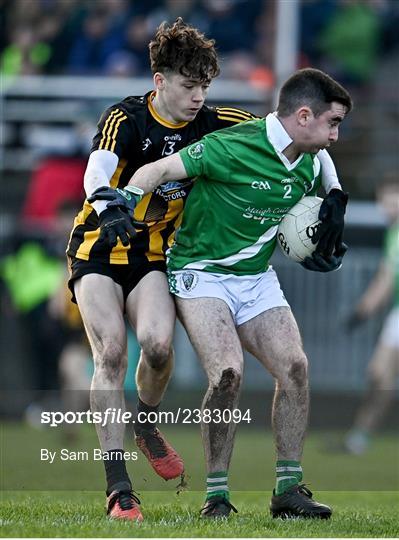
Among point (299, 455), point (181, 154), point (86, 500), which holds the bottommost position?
point (86, 500)

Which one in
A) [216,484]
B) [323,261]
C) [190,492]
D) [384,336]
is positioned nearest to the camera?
[216,484]

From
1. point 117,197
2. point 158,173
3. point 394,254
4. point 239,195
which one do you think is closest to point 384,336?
point 394,254

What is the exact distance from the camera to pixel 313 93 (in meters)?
6.55

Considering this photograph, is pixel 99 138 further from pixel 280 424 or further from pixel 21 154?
pixel 21 154

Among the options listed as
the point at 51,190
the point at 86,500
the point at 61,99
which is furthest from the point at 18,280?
the point at 86,500

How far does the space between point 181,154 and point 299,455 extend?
5.39ft

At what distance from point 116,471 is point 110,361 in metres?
0.55

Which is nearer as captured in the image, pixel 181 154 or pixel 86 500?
pixel 181 154

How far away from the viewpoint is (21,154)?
15.3 metres

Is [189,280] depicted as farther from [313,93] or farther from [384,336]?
[384,336]

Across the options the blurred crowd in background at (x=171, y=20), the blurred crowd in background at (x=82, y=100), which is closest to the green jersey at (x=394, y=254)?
the blurred crowd in background at (x=82, y=100)

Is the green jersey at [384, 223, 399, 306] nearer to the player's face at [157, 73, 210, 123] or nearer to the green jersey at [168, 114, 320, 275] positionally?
the green jersey at [168, 114, 320, 275]

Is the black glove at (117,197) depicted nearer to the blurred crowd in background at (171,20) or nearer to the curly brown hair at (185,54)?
the curly brown hair at (185,54)

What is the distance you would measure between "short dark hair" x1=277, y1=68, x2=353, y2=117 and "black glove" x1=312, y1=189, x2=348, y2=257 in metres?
0.46
